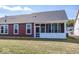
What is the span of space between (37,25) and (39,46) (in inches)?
124

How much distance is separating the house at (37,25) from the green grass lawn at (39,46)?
49 centimetres

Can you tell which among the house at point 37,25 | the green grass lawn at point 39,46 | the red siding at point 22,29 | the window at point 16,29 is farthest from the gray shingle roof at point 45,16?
the green grass lawn at point 39,46

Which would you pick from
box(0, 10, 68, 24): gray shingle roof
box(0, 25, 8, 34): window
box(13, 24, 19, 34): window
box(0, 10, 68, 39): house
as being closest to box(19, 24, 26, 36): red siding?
Result: box(0, 10, 68, 39): house

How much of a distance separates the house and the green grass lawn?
49cm

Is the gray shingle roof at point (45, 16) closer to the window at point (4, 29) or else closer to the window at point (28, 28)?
the window at point (4, 29)

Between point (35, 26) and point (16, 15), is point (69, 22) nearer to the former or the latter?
point (16, 15)

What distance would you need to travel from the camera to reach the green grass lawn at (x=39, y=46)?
474 inches

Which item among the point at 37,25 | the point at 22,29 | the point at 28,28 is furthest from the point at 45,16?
the point at 28,28

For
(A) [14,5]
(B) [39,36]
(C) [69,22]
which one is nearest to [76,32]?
(C) [69,22]

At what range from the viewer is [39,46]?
12297mm

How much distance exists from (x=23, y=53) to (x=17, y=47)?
0.46 metres

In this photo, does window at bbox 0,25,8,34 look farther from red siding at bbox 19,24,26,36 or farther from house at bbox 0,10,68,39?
red siding at bbox 19,24,26,36

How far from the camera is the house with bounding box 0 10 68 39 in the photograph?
13.2 meters

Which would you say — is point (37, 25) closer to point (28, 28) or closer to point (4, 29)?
point (28, 28)
